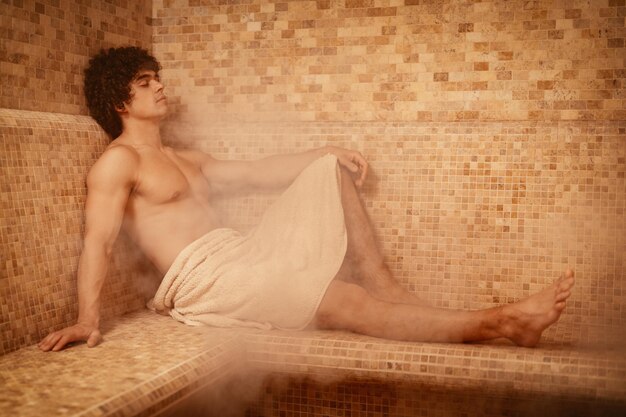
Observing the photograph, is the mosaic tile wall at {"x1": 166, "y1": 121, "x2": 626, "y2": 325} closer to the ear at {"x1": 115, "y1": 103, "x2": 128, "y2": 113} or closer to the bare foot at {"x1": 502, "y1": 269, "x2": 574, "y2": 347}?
the bare foot at {"x1": 502, "y1": 269, "x2": 574, "y2": 347}

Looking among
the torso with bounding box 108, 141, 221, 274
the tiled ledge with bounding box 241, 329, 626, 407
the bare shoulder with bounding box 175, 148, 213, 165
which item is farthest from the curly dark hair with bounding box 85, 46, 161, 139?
the tiled ledge with bounding box 241, 329, 626, 407

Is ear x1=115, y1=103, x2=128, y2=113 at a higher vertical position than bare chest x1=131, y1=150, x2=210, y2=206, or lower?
higher

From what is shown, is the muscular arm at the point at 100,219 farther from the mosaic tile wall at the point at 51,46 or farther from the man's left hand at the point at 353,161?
the man's left hand at the point at 353,161

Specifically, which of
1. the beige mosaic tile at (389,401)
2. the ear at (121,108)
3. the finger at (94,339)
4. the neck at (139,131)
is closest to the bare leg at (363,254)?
the beige mosaic tile at (389,401)

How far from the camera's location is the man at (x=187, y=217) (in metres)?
2.19

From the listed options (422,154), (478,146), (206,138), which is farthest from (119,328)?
(478,146)

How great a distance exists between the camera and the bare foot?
82.1 inches

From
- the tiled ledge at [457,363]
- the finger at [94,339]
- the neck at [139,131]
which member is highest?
the neck at [139,131]

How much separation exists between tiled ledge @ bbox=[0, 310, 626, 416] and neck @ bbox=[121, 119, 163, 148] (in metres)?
0.72

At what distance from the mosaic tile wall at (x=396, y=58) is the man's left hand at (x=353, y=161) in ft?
0.77

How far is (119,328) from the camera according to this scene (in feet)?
7.85

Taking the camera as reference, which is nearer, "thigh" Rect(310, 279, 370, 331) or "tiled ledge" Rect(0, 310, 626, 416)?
"tiled ledge" Rect(0, 310, 626, 416)

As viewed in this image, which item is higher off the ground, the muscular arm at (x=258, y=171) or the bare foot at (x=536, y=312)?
the muscular arm at (x=258, y=171)

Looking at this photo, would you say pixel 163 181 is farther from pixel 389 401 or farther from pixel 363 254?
pixel 389 401
